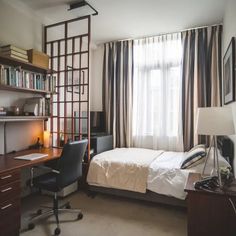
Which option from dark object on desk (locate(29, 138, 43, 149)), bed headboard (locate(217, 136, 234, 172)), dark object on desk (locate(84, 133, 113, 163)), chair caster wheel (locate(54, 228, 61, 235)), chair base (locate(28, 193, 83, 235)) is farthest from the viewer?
dark object on desk (locate(84, 133, 113, 163))

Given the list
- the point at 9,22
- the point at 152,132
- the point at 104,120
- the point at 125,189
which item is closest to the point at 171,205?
the point at 125,189

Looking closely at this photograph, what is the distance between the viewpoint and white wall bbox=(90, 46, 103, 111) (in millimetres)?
4430

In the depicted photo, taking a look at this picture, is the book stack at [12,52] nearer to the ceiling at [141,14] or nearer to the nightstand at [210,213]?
the ceiling at [141,14]

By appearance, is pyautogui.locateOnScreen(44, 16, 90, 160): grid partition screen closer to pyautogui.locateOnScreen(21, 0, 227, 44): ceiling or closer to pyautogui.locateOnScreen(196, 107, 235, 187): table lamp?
pyautogui.locateOnScreen(21, 0, 227, 44): ceiling

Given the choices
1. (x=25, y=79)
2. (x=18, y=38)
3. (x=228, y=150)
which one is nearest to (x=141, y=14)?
(x=18, y=38)

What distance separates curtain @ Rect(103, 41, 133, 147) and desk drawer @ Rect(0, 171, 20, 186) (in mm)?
2382

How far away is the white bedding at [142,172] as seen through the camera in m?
2.46

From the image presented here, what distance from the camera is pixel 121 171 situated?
2803 mm

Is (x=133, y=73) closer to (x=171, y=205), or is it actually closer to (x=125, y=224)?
(x=171, y=205)

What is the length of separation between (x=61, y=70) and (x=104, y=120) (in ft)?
4.41

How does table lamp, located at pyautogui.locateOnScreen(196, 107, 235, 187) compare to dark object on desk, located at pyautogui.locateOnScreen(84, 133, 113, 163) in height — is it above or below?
above

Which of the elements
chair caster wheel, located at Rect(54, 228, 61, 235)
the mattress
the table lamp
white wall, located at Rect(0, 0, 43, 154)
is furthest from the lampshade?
white wall, located at Rect(0, 0, 43, 154)

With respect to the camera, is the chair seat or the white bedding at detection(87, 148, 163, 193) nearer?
the chair seat

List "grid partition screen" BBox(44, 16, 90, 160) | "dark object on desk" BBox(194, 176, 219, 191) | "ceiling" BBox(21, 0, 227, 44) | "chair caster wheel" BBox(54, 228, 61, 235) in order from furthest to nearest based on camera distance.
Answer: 1. "grid partition screen" BBox(44, 16, 90, 160)
2. "ceiling" BBox(21, 0, 227, 44)
3. "chair caster wheel" BBox(54, 228, 61, 235)
4. "dark object on desk" BBox(194, 176, 219, 191)
